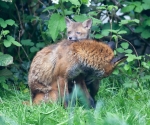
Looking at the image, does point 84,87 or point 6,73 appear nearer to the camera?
point 84,87

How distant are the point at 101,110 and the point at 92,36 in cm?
279

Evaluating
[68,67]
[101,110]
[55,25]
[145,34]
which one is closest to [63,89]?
[68,67]

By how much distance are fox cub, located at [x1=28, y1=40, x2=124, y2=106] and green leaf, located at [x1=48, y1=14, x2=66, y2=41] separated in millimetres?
906

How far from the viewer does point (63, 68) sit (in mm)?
6668

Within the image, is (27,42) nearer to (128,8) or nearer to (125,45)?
(125,45)

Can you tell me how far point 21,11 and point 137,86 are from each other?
102 inches

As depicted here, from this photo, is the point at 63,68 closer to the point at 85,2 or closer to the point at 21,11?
the point at 85,2

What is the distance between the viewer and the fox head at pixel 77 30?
8.56m

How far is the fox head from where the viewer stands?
8.56 metres

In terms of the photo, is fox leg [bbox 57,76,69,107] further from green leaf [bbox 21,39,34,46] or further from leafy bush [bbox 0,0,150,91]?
green leaf [bbox 21,39,34,46]

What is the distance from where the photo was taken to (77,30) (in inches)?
346

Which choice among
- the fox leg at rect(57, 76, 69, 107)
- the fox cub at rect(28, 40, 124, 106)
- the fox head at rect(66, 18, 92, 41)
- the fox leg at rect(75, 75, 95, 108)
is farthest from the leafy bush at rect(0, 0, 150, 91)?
the fox leg at rect(57, 76, 69, 107)

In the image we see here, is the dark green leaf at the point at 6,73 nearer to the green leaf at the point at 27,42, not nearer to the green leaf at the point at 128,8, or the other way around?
the green leaf at the point at 27,42

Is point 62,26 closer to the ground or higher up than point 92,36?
higher up
